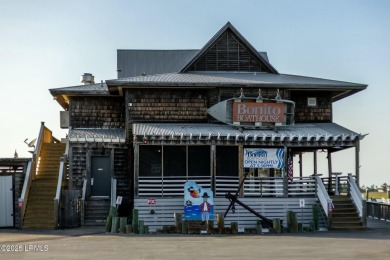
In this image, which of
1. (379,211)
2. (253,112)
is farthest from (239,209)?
(379,211)

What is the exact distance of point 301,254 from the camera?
18.6 meters

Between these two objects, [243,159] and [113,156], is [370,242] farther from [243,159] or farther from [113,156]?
[113,156]

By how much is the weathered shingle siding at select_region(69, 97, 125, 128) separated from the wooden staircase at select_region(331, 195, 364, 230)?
12.0 meters

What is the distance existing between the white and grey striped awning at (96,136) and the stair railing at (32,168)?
1718 millimetres

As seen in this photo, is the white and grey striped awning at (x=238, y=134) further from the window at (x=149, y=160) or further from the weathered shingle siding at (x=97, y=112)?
the weathered shingle siding at (x=97, y=112)

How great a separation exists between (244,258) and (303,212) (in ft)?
44.5

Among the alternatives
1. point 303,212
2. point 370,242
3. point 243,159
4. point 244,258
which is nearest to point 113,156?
point 243,159

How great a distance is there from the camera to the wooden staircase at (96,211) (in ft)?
105

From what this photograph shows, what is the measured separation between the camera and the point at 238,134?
101ft

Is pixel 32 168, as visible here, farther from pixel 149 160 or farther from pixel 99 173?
pixel 149 160

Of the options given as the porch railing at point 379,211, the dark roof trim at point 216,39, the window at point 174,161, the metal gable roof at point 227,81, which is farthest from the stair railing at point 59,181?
the porch railing at point 379,211

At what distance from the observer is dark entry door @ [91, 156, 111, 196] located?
34906 mm

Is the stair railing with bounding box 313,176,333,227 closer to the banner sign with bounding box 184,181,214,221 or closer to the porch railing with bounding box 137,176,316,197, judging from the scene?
the porch railing with bounding box 137,176,316,197

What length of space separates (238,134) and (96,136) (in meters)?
7.80
